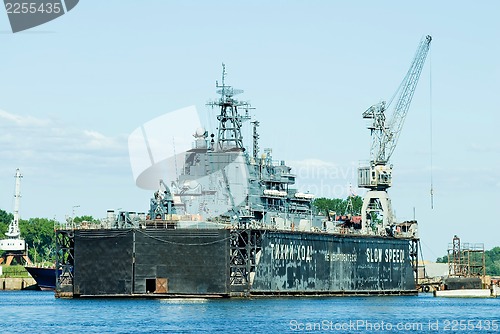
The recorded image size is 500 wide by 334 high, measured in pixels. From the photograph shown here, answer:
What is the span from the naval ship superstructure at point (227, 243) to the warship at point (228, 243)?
0.10 m

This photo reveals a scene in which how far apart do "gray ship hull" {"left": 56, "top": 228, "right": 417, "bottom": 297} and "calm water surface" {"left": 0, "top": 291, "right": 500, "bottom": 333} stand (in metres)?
1.72

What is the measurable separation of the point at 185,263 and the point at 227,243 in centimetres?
445

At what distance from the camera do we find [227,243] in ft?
403

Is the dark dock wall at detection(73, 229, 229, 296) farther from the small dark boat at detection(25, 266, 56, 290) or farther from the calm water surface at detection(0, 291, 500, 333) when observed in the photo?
the small dark boat at detection(25, 266, 56, 290)

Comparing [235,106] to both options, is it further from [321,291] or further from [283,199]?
[321,291]

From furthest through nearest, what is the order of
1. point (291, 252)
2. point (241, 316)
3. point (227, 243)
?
point (291, 252) → point (227, 243) → point (241, 316)

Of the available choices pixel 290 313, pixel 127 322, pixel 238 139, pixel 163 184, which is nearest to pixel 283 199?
pixel 238 139

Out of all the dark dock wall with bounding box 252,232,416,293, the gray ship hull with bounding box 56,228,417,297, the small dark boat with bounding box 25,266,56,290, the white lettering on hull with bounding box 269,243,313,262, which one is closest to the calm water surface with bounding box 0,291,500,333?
the gray ship hull with bounding box 56,228,417,297

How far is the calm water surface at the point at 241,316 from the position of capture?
316 ft

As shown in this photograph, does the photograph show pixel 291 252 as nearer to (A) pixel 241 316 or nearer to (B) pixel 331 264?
(B) pixel 331 264

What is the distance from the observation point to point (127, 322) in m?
99.8

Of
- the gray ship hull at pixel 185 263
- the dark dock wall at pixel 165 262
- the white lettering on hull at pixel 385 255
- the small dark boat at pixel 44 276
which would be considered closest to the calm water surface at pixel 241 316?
the dark dock wall at pixel 165 262

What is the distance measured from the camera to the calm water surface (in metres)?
96.2

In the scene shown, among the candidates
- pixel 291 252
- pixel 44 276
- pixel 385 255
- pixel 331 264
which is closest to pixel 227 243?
pixel 291 252
